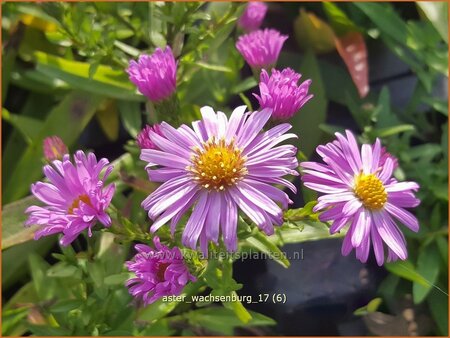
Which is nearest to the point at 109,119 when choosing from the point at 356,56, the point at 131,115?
the point at 131,115

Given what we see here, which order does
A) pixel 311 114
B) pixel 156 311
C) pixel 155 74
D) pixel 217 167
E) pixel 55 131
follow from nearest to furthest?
pixel 217 167, pixel 155 74, pixel 156 311, pixel 311 114, pixel 55 131

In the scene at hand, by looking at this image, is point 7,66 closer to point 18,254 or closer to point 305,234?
point 18,254

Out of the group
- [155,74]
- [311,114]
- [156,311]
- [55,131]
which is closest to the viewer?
[155,74]

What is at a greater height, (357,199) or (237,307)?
(357,199)

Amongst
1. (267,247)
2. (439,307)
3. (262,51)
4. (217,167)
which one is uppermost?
(262,51)

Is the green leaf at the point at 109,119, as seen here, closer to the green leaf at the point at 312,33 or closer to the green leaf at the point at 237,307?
the green leaf at the point at 312,33

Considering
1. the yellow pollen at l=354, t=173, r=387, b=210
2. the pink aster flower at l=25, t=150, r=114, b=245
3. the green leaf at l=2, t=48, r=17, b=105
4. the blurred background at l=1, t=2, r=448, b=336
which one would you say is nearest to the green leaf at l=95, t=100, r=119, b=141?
the blurred background at l=1, t=2, r=448, b=336

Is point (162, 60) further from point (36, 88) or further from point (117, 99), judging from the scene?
point (36, 88)
